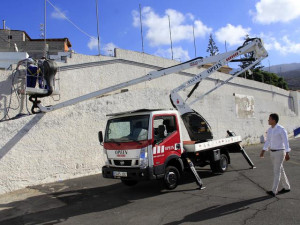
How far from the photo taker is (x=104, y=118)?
11.7m

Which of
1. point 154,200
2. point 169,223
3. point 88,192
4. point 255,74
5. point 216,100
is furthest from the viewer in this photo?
point 255,74

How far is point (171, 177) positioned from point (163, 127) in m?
1.44

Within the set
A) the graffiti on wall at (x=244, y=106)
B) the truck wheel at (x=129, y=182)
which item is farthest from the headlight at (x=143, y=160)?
the graffiti on wall at (x=244, y=106)

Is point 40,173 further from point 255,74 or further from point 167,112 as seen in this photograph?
point 255,74

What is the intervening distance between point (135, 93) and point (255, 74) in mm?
36923

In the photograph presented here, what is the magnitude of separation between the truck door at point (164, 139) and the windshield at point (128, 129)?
0.29 metres

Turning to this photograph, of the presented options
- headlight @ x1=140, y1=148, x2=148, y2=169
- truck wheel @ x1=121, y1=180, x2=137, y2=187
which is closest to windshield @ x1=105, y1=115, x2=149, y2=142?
headlight @ x1=140, y1=148, x2=148, y2=169

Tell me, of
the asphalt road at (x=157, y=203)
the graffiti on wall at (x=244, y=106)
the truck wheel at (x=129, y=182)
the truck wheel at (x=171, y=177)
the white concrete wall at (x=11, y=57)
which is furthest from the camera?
the graffiti on wall at (x=244, y=106)

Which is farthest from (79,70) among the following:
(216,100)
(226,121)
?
(226,121)

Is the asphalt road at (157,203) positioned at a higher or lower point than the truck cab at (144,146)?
lower

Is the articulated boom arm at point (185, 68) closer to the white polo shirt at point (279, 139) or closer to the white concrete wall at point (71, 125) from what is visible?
the white concrete wall at point (71, 125)

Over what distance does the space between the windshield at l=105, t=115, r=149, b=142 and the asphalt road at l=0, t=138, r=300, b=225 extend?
158cm

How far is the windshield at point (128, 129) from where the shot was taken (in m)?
7.46

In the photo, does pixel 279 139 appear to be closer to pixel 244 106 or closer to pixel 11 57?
pixel 11 57
